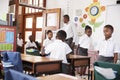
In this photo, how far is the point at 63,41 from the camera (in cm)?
403

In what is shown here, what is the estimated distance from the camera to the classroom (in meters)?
2.78

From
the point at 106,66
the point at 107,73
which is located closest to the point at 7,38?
the point at 106,66

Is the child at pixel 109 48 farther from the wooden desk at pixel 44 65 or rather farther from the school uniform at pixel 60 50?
the wooden desk at pixel 44 65

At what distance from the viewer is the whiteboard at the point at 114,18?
539cm

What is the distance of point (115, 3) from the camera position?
5.53 metres

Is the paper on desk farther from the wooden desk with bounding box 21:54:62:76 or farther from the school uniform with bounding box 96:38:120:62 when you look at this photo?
the school uniform with bounding box 96:38:120:62

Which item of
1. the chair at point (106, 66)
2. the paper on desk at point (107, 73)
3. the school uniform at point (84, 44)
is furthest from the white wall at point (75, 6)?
the paper on desk at point (107, 73)

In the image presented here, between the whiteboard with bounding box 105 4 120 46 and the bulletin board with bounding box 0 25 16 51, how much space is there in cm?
305

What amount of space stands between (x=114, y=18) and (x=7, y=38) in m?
3.29

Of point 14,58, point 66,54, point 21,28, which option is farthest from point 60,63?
point 21,28

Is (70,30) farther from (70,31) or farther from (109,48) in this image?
(109,48)

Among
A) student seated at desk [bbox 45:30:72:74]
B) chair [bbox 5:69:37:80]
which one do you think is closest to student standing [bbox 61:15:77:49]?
student seated at desk [bbox 45:30:72:74]

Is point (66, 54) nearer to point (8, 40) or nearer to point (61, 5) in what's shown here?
point (8, 40)

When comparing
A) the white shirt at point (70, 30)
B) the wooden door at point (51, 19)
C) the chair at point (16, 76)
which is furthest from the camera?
the wooden door at point (51, 19)
